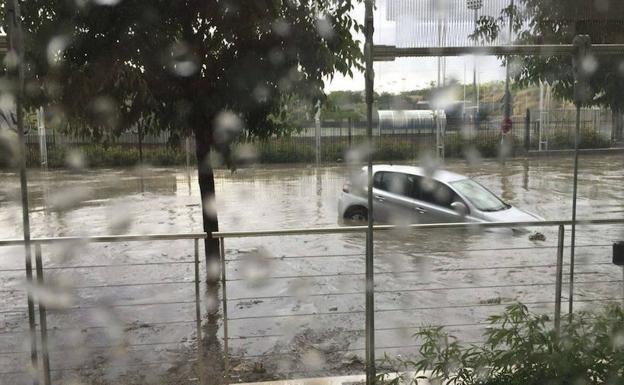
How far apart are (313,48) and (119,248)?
5757 mm

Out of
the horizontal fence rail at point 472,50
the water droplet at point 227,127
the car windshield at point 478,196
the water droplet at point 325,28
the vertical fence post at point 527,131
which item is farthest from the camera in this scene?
the car windshield at point 478,196

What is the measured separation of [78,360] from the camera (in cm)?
456

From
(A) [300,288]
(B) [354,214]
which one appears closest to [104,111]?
(A) [300,288]

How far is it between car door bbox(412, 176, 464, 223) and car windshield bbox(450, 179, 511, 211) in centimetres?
17

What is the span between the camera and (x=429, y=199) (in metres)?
8.10

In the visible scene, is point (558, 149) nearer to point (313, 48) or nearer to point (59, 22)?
point (313, 48)

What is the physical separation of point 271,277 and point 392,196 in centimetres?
243

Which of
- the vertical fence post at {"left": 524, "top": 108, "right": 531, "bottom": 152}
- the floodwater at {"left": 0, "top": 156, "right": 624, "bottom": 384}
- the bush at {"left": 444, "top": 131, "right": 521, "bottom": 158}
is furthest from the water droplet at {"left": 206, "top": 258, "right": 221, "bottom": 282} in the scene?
the vertical fence post at {"left": 524, "top": 108, "right": 531, "bottom": 152}

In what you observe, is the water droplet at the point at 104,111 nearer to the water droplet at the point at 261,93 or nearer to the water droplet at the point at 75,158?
the water droplet at the point at 261,93

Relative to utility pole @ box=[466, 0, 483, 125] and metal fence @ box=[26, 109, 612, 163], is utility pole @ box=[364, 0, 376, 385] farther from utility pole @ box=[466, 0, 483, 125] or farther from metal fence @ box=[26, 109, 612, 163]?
metal fence @ box=[26, 109, 612, 163]

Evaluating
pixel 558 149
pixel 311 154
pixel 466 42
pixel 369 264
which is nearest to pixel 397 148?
pixel 311 154

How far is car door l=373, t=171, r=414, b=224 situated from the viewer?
816 centimetres

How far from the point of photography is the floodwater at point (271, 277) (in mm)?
4586

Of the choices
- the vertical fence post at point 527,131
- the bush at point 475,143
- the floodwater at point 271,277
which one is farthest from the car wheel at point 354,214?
the vertical fence post at point 527,131
